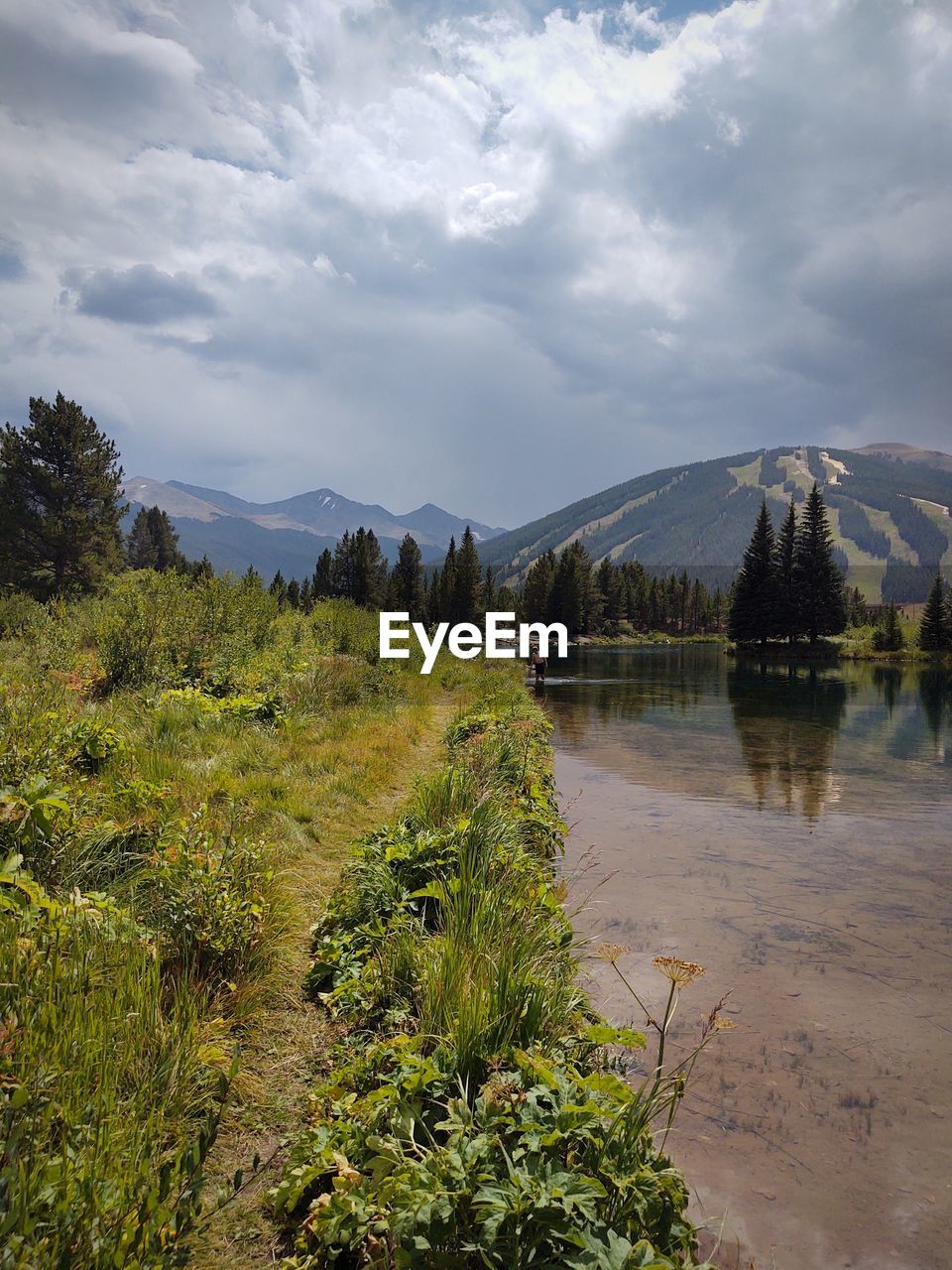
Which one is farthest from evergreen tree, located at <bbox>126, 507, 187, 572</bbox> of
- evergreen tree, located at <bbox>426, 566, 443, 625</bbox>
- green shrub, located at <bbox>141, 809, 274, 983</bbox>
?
green shrub, located at <bbox>141, 809, 274, 983</bbox>

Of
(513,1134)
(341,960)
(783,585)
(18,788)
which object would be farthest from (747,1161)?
(783,585)

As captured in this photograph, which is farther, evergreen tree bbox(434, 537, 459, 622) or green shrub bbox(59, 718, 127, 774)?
evergreen tree bbox(434, 537, 459, 622)

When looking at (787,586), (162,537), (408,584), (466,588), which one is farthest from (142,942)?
(162,537)

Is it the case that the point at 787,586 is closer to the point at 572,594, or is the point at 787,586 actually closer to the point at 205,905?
the point at 572,594

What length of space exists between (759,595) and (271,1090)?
77900 mm

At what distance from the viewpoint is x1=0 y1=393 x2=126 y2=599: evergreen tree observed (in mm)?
43062

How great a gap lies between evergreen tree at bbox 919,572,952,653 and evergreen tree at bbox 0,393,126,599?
75.4 meters

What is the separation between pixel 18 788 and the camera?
4.34 m

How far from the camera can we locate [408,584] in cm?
8725

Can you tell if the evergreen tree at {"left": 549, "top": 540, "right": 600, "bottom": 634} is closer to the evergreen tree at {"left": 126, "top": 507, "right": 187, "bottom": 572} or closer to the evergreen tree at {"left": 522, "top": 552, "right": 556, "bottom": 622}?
the evergreen tree at {"left": 522, "top": 552, "right": 556, "bottom": 622}

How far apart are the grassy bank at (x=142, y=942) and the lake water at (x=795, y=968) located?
2.51m

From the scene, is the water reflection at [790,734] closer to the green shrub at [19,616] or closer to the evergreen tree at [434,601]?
the green shrub at [19,616]

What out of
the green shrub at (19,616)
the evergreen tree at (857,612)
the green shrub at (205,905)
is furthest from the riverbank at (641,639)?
the green shrub at (205,905)

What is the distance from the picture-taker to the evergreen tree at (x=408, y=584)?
85.6 meters
